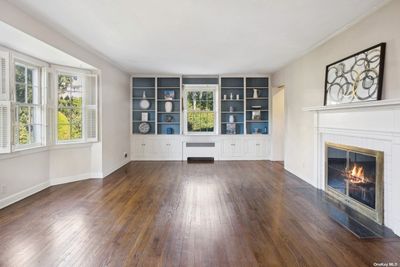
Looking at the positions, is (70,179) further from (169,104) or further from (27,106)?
(169,104)

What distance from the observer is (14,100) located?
12.1 ft

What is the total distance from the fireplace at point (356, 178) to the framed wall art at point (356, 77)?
2.37 ft

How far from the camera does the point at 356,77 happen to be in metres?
3.40

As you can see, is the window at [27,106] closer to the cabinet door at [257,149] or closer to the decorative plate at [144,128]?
the decorative plate at [144,128]

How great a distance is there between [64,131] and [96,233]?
294cm

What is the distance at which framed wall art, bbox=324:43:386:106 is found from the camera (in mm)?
3004

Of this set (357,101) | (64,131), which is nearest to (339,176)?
(357,101)

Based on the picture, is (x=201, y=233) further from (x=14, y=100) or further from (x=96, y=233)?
(x=14, y=100)

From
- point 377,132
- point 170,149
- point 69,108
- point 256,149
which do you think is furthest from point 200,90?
point 377,132

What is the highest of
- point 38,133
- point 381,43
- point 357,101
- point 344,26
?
point 344,26

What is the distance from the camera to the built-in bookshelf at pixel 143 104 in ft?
25.6

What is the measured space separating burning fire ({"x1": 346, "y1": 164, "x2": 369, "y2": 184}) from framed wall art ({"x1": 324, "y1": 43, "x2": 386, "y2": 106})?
94cm

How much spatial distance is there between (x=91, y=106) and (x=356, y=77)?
483 cm

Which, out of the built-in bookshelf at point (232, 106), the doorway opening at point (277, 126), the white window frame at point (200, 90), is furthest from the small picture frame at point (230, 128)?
the doorway opening at point (277, 126)
